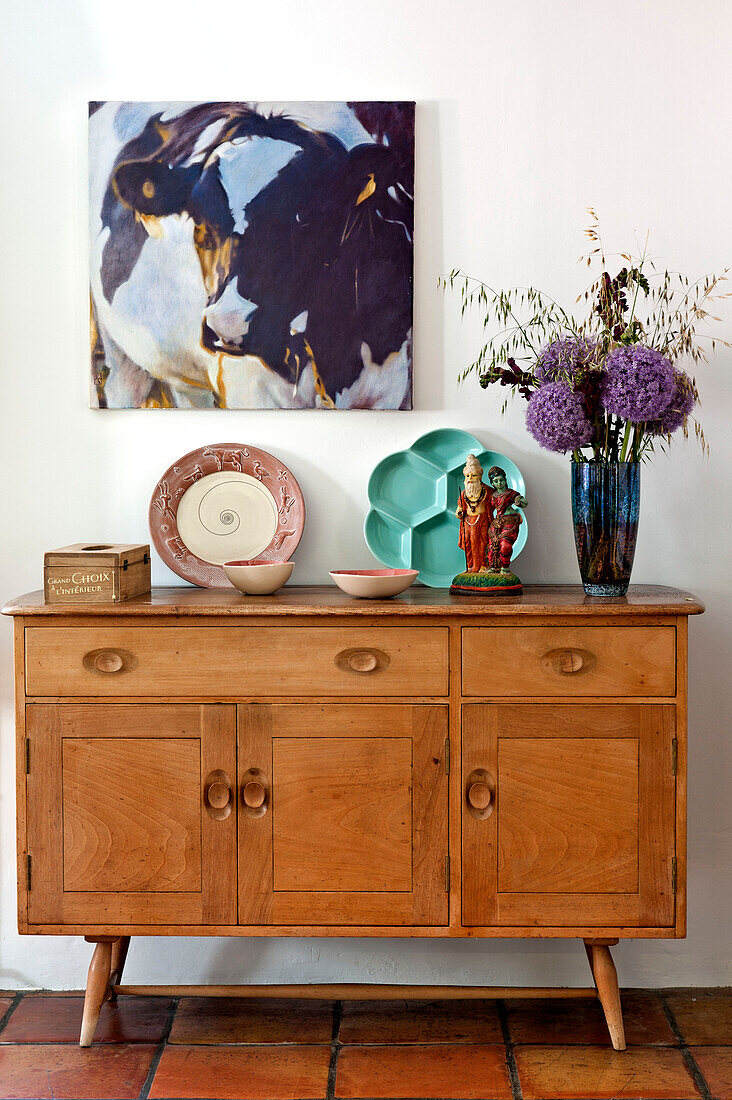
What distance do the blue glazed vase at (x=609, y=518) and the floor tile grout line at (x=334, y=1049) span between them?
1.20 m

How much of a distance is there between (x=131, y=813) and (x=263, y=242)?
55.7 inches

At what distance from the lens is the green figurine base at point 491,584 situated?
85.3 inches

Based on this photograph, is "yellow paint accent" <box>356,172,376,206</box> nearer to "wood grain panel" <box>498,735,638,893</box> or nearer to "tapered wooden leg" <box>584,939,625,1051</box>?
"wood grain panel" <box>498,735,638,893</box>

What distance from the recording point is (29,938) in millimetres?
2459

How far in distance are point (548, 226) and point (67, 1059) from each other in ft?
7.53

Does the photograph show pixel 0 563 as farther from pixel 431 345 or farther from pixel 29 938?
pixel 431 345

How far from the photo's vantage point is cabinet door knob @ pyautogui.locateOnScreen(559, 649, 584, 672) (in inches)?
79.2

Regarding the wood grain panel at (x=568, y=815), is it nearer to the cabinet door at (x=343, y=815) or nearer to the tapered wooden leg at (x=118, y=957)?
the cabinet door at (x=343, y=815)

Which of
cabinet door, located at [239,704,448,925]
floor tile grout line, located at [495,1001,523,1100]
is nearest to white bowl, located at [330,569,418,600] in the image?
cabinet door, located at [239,704,448,925]

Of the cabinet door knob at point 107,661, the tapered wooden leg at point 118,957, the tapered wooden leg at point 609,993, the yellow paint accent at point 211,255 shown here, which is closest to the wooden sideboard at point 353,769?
the cabinet door knob at point 107,661

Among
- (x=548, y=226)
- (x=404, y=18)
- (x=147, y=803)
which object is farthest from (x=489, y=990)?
(x=404, y=18)

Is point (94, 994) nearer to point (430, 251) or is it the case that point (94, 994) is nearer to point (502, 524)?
point (502, 524)

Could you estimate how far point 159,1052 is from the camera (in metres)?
2.14

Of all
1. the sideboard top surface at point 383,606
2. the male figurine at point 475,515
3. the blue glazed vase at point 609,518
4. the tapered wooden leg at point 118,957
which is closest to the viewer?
the sideboard top surface at point 383,606
